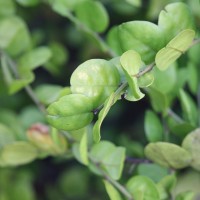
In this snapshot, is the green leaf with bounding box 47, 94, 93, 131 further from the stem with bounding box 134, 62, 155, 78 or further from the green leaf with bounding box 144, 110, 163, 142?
the green leaf with bounding box 144, 110, 163, 142

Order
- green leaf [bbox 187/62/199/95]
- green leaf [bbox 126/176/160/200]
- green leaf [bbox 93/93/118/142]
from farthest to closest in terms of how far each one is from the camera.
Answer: green leaf [bbox 187/62/199/95] < green leaf [bbox 126/176/160/200] < green leaf [bbox 93/93/118/142]

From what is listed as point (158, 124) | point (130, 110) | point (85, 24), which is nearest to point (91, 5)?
point (85, 24)

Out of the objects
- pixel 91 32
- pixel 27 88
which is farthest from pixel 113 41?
pixel 27 88

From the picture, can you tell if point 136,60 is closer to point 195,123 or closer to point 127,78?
point 127,78

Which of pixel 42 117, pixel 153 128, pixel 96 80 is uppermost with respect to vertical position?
pixel 96 80

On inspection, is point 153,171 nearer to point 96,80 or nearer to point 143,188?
point 143,188

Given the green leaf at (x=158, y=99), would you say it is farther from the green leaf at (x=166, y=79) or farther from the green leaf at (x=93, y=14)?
the green leaf at (x=93, y=14)

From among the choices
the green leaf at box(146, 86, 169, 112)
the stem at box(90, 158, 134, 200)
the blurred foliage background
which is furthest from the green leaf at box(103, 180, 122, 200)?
the blurred foliage background
